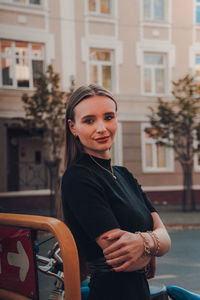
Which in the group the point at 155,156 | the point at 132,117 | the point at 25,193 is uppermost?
the point at 132,117

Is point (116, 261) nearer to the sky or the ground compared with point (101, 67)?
nearer to the ground

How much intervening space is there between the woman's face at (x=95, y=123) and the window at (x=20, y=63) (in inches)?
494

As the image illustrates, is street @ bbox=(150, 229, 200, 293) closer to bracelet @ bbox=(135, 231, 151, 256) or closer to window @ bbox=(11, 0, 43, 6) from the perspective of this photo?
bracelet @ bbox=(135, 231, 151, 256)

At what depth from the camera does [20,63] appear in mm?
13797

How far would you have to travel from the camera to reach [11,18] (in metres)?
13.6

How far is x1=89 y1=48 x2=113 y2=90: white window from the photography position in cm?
1480

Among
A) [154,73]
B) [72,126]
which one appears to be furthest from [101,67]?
[72,126]

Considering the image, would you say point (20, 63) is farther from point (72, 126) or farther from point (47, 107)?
point (72, 126)

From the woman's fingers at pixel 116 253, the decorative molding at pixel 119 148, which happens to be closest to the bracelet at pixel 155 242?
the woman's fingers at pixel 116 253

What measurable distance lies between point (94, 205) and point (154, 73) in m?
15.0

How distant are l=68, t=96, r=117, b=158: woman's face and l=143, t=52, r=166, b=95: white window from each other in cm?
1444

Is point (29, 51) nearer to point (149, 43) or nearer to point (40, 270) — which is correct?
point (149, 43)

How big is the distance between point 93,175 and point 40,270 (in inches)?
18.0

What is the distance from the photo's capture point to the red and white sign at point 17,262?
1425 mm
